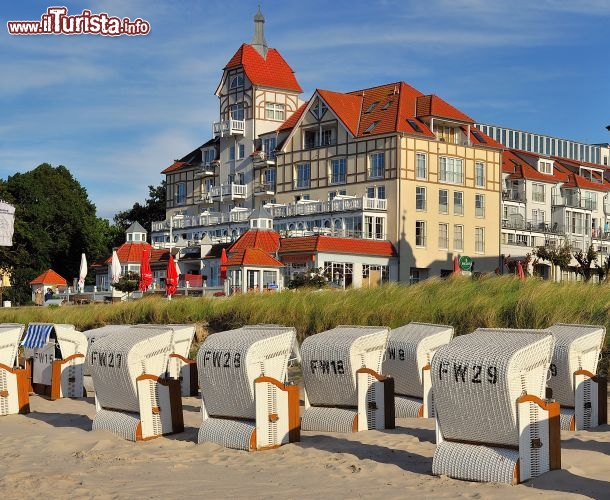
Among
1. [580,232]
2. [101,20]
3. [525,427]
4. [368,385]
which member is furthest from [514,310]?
[580,232]

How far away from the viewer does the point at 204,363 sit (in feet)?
40.2

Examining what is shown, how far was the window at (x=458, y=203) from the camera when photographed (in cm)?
6625

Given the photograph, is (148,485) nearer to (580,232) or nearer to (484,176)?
(484,176)

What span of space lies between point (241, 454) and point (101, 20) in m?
23.7

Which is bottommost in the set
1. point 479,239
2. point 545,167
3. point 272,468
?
point 272,468

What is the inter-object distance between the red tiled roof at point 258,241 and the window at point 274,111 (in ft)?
50.6

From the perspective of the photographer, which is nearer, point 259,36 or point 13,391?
point 13,391

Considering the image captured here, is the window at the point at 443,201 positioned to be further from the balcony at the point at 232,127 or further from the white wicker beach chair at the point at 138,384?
the white wicker beach chair at the point at 138,384

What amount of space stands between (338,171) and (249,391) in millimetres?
55206

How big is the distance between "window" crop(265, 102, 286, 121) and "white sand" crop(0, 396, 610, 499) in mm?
61364

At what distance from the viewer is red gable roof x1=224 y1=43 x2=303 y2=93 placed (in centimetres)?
7238

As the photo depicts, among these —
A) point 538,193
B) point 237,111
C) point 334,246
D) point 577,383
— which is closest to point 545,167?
point 538,193

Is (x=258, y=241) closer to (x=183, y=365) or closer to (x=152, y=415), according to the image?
(x=183, y=365)

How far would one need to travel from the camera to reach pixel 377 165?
64375 millimetres
